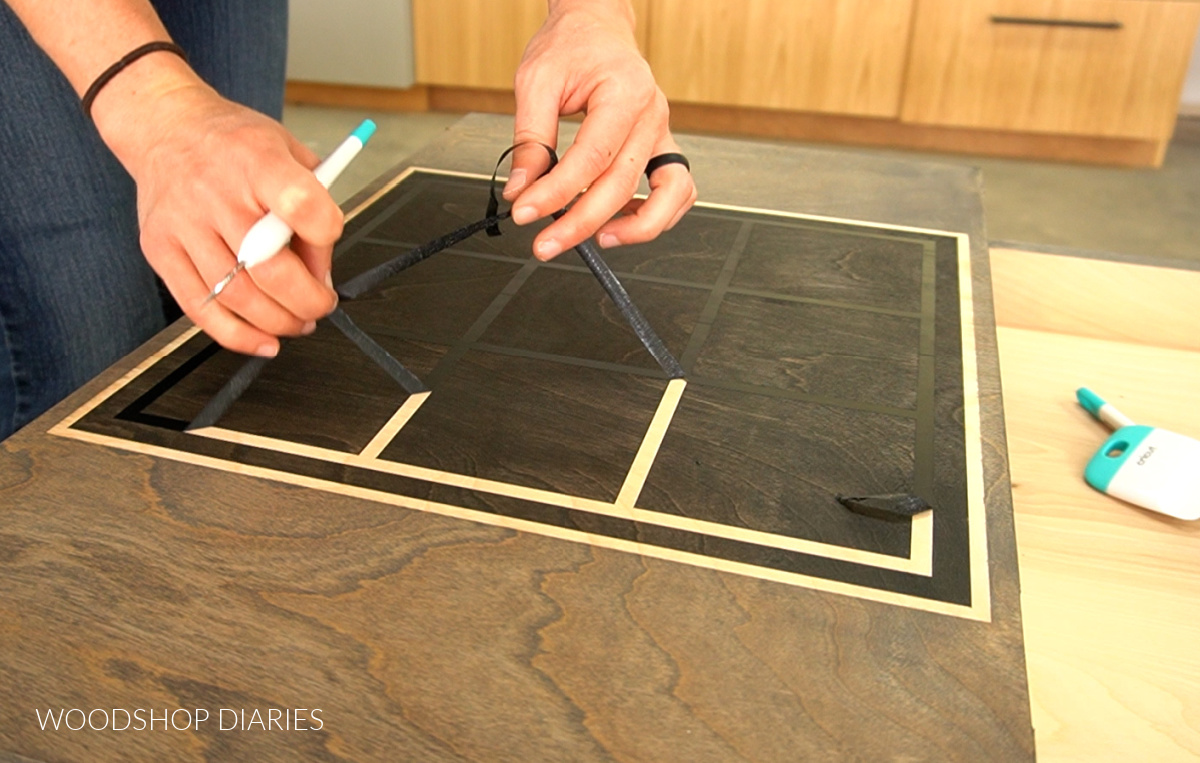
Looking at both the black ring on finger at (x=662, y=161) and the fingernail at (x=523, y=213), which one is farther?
the black ring on finger at (x=662, y=161)

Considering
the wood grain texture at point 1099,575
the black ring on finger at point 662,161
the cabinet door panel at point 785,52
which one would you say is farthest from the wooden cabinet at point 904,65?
the black ring on finger at point 662,161

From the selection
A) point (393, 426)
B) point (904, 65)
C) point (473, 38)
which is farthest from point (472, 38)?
point (393, 426)

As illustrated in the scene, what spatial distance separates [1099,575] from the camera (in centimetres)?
65

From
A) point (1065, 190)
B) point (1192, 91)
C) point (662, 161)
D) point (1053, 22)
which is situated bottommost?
point (1065, 190)

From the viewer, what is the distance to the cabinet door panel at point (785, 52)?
103 inches

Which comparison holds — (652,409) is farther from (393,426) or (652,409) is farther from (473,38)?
(473,38)

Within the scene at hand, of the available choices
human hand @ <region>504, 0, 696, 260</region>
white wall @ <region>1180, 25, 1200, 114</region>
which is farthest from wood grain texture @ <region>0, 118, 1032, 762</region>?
white wall @ <region>1180, 25, 1200, 114</region>

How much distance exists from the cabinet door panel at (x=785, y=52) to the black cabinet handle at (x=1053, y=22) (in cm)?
23

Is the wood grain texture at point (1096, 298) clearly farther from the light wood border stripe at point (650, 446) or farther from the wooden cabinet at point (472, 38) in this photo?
the wooden cabinet at point (472, 38)

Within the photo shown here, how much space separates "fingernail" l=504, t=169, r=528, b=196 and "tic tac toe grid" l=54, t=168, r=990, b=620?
0.11 meters

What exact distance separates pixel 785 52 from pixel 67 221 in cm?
213

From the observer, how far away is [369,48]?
2.87 m

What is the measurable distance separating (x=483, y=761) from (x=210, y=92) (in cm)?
45

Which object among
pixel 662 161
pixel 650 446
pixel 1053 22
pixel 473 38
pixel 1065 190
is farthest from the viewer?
pixel 473 38
